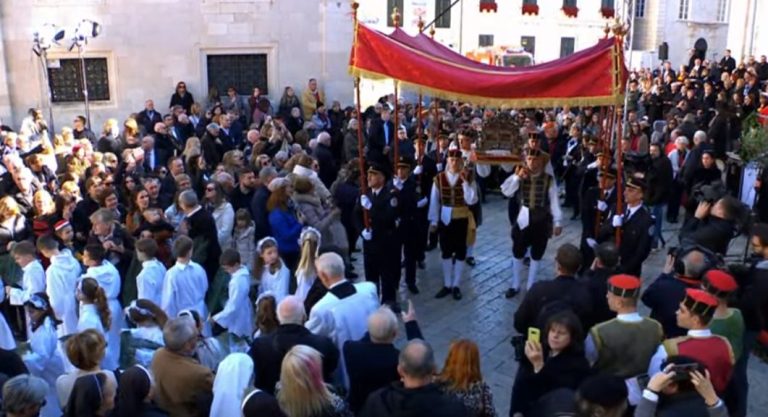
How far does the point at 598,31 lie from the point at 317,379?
38.0 metres

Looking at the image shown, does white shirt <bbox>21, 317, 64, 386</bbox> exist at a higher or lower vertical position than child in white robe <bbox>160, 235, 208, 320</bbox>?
lower

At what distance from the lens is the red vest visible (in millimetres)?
4141

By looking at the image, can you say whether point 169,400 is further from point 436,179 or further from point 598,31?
point 598,31

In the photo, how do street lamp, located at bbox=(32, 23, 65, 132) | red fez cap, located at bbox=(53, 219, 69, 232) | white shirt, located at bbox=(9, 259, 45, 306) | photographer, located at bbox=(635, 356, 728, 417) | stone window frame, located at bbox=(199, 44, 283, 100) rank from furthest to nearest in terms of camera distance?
stone window frame, located at bbox=(199, 44, 283, 100)
street lamp, located at bbox=(32, 23, 65, 132)
red fez cap, located at bbox=(53, 219, 69, 232)
white shirt, located at bbox=(9, 259, 45, 306)
photographer, located at bbox=(635, 356, 728, 417)

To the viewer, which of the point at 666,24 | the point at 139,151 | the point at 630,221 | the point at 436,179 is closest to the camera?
the point at 630,221

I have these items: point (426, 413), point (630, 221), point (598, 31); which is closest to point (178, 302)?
point (426, 413)

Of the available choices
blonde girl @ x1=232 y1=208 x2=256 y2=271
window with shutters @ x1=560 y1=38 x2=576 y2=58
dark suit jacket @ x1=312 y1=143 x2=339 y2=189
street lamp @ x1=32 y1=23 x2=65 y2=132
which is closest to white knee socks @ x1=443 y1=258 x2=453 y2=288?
blonde girl @ x1=232 y1=208 x2=256 y2=271

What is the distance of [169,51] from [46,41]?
293 centimetres

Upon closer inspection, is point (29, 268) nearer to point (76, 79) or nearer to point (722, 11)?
point (76, 79)

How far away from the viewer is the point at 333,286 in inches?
213

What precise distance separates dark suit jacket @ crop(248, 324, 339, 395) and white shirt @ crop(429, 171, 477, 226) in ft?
14.0

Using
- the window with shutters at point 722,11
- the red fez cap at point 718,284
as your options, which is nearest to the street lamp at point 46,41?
the red fez cap at point 718,284

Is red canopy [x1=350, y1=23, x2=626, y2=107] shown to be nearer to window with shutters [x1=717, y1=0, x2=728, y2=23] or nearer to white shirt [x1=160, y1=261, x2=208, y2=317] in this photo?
white shirt [x1=160, y1=261, x2=208, y2=317]

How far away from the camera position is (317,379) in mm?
3957
